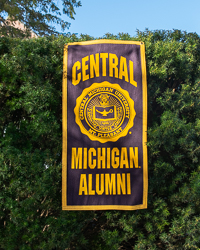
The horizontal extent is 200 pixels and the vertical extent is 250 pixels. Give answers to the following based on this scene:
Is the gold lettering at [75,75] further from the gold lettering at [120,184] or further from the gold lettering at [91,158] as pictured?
the gold lettering at [120,184]

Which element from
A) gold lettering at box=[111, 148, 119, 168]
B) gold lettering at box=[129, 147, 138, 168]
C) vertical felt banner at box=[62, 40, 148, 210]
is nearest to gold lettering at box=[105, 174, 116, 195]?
vertical felt banner at box=[62, 40, 148, 210]

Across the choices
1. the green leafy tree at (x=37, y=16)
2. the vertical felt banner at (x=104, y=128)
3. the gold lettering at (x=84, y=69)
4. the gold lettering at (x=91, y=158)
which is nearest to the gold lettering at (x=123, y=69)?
the vertical felt banner at (x=104, y=128)

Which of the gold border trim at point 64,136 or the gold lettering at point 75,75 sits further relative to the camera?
the gold lettering at point 75,75

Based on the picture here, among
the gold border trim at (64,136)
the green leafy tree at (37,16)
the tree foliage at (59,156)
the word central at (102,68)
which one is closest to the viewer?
the tree foliage at (59,156)

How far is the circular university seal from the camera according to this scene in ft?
13.4

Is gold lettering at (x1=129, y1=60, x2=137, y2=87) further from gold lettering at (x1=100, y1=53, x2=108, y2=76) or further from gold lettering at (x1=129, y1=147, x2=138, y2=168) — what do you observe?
gold lettering at (x1=129, y1=147, x2=138, y2=168)

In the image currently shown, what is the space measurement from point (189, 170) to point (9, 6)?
36.9ft

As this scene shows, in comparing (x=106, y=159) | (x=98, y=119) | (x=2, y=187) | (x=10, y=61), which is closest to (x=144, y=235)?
(x=106, y=159)

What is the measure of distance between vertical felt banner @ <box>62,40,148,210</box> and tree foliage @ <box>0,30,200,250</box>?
0.16 meters

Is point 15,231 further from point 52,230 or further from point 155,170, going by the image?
point 155,170

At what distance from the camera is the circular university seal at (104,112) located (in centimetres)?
407

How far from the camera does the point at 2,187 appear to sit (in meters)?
3.73

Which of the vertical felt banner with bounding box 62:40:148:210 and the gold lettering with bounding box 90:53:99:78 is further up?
the gold lettering with bounding box 90:53:99:78

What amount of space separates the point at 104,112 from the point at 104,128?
23cm
